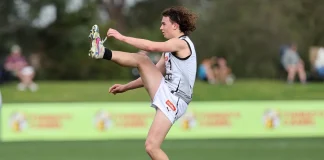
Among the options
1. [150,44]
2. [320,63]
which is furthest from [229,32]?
[150,44]

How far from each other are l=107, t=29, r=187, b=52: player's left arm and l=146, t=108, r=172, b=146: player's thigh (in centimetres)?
86

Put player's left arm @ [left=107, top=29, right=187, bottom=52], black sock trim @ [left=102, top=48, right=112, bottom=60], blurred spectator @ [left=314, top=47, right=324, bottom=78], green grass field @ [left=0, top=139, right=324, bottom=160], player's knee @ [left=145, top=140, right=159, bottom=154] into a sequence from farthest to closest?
blurred spectator @ [left=314, top=47, right=324, bottom=78], green grass field @ [left=0, top=139, right=324, bottom=160], player's knee @ [left=145, top=140, right=159, bottom=154], black sock trim @ [left=102, top=48, right=112, bottom=60], player's left arm @ [left=107, top=29, right=187, bottom=52]

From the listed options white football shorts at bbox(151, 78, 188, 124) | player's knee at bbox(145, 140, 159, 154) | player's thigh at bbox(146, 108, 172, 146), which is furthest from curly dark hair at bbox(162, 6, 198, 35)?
player's knee at bbox(145, 140, 159, 154)

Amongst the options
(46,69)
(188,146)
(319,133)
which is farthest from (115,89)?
(46,69)

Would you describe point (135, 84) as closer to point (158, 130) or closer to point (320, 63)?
A: point (158, 130)

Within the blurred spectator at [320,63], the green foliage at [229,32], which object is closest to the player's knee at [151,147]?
the blurred spectator at [320,63]

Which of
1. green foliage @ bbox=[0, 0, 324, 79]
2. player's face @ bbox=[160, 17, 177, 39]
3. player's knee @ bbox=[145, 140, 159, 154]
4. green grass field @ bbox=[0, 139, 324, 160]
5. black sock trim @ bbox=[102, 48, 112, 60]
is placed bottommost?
green grass field @ bbox=[0, 139, 324, 160]

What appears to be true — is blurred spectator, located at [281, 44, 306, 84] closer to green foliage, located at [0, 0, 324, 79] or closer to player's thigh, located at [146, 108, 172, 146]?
green foliage, located at [0, 0, 324, 79]

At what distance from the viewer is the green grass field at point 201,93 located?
2847 centimetres

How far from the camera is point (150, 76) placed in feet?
34.8

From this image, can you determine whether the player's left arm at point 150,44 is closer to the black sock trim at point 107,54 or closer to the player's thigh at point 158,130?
the black sock trim at point 107,54

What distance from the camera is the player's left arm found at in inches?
395

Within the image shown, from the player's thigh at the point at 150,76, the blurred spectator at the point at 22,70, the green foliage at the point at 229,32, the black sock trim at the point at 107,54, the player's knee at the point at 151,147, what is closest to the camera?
the black sock trim at the point at 107,54

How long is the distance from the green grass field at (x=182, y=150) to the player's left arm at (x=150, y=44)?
703 centimetres
